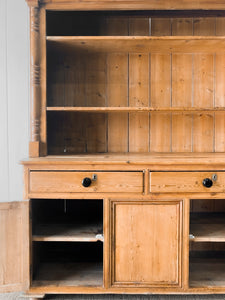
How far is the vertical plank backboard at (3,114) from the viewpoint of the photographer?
6.61 feet

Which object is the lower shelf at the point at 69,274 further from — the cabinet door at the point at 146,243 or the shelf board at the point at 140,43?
the shelf board at the point at 140,43

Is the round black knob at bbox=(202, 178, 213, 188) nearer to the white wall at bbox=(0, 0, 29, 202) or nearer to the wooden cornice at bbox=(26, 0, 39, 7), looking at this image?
the white wall at bbox=(0, 0, 29, 202)

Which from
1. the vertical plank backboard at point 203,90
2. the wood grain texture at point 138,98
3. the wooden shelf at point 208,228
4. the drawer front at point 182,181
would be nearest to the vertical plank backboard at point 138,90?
the wood grain texture at point 138,98

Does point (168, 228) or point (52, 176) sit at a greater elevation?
point (52, 176)

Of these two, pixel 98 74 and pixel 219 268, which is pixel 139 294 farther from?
pixel 98 74

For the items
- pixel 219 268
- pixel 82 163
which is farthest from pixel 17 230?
pixel 219 268

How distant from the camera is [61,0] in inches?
66.3

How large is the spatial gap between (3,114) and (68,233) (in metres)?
1.01

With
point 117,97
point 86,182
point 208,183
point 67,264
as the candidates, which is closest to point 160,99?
point 117,97

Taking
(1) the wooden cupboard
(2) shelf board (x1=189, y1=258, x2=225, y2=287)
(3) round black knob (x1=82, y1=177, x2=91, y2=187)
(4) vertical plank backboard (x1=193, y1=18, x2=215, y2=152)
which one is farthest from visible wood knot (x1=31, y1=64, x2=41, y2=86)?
(2) shelf board (x1=189, y1=258, x2=225, y2=287)

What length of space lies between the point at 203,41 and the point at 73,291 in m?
1.71

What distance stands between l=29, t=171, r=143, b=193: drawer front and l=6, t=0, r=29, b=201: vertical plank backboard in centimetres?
56

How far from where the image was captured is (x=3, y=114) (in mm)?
2049

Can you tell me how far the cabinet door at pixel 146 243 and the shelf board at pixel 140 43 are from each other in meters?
0.98
